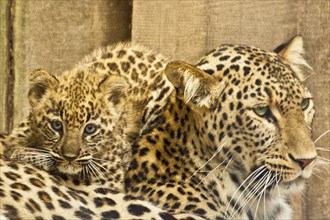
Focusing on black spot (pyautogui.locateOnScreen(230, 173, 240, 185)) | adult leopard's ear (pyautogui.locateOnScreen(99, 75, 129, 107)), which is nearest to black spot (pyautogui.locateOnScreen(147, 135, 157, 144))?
adult leopard's ear (pyautogui.locateOnScreen(99, 75, 129, 107))

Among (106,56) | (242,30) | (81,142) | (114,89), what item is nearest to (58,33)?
(106,56)

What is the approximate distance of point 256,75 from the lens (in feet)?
7.39

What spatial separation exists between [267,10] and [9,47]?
2.48 ft

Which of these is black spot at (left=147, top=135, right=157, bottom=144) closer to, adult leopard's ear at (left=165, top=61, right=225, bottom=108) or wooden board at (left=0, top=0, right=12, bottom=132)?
adult leopard's ear at (left=165, top=61, right=225, bottom=108)

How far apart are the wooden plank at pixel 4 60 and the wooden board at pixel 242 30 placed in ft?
1.20

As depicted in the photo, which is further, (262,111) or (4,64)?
(4,64)

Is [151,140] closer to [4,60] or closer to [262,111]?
[262,111]

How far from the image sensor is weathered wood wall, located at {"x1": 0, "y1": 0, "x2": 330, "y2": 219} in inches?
96.3

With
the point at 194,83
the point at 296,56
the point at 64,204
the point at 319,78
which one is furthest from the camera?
the point at 319,78

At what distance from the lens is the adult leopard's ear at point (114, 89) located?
227 cm

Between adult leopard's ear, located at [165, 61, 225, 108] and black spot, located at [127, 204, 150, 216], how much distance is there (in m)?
0.30

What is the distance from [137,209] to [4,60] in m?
0.62

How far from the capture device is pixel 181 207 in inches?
87.6

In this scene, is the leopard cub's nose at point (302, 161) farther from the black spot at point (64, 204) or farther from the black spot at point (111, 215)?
the black spot at point (64, 204)
